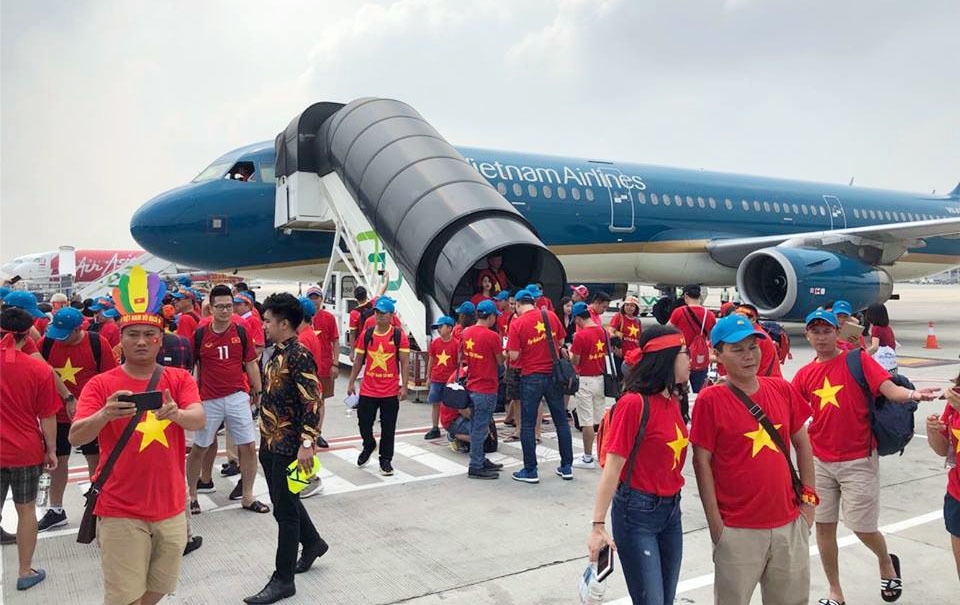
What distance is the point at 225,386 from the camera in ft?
18.9

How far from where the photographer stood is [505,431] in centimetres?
841

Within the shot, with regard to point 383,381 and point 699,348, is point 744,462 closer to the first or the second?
point 383,381

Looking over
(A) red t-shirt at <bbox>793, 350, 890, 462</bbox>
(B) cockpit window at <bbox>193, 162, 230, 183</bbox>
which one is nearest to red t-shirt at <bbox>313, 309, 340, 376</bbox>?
(A) red t-shirt at <bbox>793, 350, 890, 462</bbox>

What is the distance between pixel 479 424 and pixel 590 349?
5.05 ft

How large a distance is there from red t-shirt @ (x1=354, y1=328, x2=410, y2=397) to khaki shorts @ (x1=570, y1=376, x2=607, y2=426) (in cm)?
196

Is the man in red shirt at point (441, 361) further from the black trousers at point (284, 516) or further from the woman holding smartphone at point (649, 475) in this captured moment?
the woman holding smartphone at point (649, 475)

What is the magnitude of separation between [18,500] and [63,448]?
1.36 m

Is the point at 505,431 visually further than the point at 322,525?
Yes

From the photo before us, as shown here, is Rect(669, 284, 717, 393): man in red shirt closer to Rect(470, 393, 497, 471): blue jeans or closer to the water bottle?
Rect(470, 393, 497, 471): blue jeans

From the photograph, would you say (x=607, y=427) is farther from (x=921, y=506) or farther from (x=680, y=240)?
(x=680, y=240)

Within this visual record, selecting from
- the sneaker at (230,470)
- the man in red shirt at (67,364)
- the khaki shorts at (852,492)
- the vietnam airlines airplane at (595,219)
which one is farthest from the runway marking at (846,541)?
the vietnam airlines airplane at (595,219)

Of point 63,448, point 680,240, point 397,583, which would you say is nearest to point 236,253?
point 63,448

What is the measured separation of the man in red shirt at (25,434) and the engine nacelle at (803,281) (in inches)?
562

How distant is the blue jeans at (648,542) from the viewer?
285 centimetres
